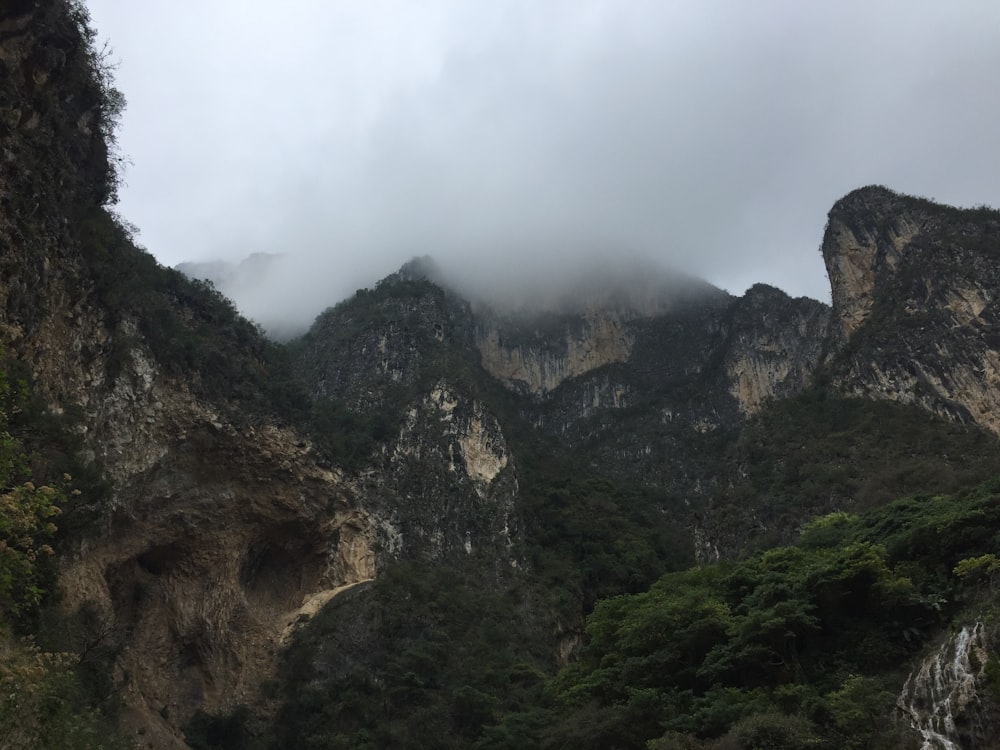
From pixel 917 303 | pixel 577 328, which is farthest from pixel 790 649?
pixel 577 328

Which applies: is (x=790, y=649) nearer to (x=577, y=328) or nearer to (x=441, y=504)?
(x=441, y=504)

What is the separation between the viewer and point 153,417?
31125 mm

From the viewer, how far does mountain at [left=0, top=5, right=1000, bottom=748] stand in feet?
63.9

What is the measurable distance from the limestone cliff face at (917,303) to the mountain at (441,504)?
0.25 metres

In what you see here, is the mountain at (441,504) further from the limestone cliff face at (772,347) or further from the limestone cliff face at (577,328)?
the limestone cliff face at (577,328)

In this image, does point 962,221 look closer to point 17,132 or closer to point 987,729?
point 987,729

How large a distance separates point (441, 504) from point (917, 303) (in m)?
38.5

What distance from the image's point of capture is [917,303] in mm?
53812

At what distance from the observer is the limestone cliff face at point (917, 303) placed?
47969 mm

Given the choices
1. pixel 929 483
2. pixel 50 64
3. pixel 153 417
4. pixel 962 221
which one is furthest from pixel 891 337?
pixel 50 64

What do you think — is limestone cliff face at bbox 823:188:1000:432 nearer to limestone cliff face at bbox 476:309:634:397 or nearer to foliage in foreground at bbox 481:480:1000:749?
foliage in foreground at bbox 481:480:1000:749

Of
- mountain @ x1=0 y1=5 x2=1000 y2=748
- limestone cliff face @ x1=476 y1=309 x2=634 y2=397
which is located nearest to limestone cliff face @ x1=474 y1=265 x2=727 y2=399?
limestone cliff face @ x1=476 y1=309 x2=634 y2=397

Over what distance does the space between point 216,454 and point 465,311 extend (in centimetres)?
5511

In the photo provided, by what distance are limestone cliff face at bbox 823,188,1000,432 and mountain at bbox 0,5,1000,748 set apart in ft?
0.82
